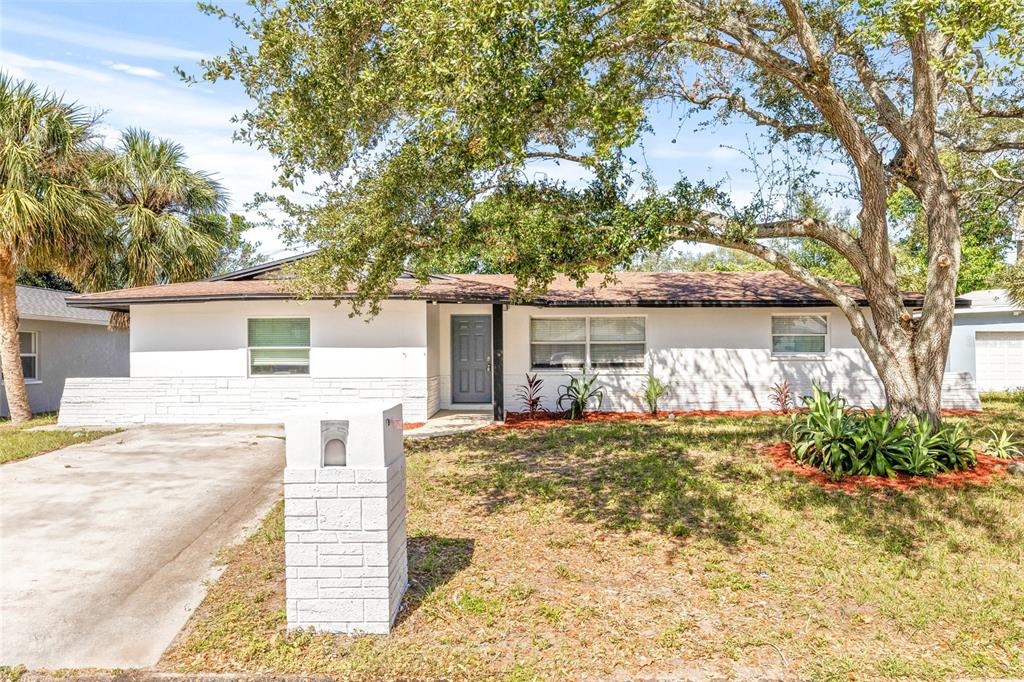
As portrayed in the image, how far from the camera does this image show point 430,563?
204 inches

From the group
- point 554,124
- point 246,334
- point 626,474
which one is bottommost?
point 626,474

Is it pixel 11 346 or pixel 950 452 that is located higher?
pixel 11 346

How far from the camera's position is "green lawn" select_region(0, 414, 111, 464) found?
32.5 feet

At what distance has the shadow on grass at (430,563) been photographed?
14.9 ft

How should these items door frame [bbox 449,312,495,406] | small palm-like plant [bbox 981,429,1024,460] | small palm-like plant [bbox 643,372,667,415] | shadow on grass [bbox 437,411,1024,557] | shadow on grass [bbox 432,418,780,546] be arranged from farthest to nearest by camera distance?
door frame [bbox 449,312,495,406], small palm-like plant [bbox 643,372,667,415], small palm-like plant [bbox 981,429,1024,460], shadow on grass [bbox 432,418,780,546], shadow on grass [bbox 437,411,1024,557]

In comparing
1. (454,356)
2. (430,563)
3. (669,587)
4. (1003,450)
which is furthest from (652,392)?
(430,563)

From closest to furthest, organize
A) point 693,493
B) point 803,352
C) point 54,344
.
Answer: point 693,493, point 803,352, point 54,344

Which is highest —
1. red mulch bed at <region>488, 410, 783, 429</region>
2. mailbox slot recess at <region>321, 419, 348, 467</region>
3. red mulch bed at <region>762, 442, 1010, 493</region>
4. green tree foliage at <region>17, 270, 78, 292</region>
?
green tree foliage at <region>17, 270, 78, 292</region>

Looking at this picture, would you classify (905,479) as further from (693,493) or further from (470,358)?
(470,358)

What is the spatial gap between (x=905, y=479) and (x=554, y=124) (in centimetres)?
598

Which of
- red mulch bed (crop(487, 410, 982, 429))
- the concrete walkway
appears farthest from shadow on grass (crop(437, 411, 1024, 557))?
red mulch bed (crop(487, 410, 982, 429))

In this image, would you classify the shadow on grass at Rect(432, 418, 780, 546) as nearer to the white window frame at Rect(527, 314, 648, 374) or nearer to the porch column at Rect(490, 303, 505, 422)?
the porch column at Rect(490, 303, 505, 422)

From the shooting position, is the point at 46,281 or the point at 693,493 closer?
the point at 693,493

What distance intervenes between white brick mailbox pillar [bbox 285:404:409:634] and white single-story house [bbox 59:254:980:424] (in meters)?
8.71
